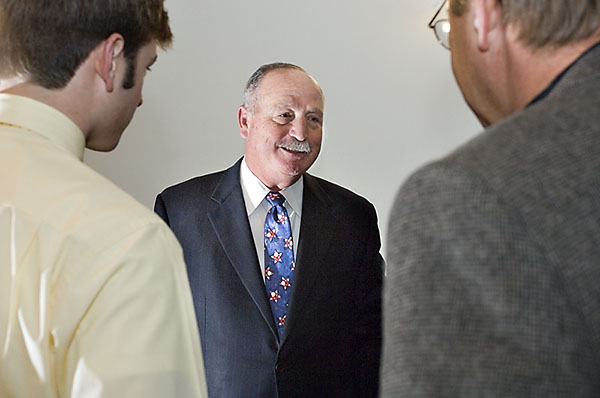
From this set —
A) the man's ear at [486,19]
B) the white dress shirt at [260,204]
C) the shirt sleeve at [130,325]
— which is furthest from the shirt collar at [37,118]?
the white dress shirt at [260,204]

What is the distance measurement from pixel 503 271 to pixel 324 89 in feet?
9.65

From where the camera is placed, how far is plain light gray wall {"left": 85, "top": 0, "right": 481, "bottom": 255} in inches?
138

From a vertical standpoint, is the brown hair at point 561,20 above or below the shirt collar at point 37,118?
above

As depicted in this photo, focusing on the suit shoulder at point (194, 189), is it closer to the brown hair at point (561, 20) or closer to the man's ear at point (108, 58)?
the man's ear at point (108, 58)

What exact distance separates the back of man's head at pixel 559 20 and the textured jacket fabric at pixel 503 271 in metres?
0.15

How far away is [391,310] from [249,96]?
7.07 feet

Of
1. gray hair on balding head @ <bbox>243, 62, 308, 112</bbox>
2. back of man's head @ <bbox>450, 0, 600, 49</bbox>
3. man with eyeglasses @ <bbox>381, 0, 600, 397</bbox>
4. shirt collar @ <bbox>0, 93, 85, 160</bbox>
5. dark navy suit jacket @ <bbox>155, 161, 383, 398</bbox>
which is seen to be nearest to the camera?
man with eyeglasses @ <bbox>381, 0, 600, 397</bbox>

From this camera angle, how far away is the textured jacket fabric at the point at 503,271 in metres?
0.69

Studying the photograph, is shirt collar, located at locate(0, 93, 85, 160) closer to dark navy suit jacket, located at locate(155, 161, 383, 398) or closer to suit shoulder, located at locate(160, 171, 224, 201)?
dark navy suit jacket, located at locate(155, 161, 383, 398)

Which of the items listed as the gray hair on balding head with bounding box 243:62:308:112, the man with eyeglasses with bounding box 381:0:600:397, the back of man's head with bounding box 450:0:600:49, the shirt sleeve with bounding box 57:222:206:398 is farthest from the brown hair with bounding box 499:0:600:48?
the gray hair on balding head with bounding box 243:62:308:112

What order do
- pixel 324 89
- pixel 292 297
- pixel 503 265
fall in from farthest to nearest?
1. pixel 324 89
2. pixel 292 297
3. pixel 503 265

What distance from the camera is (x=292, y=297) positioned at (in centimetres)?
243

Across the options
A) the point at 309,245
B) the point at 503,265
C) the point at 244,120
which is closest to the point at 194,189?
the point at 244,120

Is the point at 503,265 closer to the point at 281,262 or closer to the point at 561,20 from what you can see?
the point at 561,20
